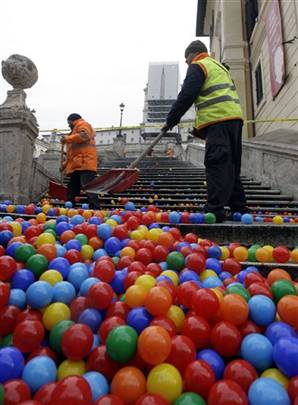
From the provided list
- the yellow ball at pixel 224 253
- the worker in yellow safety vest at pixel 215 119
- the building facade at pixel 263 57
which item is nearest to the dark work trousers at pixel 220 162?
the worker in yellow safety vest at pixel 215 119

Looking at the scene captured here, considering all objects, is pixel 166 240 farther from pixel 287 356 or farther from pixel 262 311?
pixel 287 356

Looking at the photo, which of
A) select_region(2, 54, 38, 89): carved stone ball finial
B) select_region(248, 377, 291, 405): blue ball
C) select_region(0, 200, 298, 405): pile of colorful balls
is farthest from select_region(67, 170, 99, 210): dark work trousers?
select_region(248, 377, 291, 405): blue ball

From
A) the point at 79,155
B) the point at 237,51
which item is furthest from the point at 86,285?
the point at 237,51

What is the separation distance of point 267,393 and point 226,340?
0.28 meters

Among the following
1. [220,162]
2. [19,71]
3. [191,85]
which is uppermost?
[19,71]

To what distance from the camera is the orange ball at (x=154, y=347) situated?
3.73 feet

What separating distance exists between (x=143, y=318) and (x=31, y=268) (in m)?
0.74

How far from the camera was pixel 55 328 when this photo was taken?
4.36ft

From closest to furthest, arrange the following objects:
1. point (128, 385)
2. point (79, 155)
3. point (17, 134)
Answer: point (128, 385) < point (17, 134) < point (79, 155)

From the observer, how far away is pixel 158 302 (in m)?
1.39

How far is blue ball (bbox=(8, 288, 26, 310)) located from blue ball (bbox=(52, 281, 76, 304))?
131mm

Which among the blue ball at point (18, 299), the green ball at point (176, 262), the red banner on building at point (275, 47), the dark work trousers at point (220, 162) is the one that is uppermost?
the red banner on building at point (275, 47)

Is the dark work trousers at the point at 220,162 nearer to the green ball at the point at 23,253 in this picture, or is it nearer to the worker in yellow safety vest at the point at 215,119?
the worker in yellow safety vest at the point at 215,119

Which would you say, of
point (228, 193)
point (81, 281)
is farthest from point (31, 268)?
point (228, 193)
